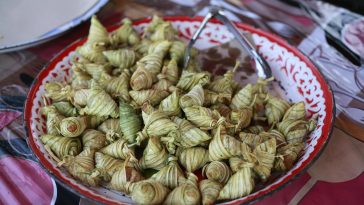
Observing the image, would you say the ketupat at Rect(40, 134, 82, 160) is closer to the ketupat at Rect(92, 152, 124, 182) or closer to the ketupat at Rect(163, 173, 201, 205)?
the ketupat at Rect(92, 152, 124, 182)

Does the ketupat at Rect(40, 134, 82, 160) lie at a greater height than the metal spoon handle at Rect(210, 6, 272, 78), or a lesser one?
lesser

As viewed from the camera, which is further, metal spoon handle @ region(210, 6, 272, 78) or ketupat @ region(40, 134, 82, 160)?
metal spoon handle @ region(210, 6, 272, 78)

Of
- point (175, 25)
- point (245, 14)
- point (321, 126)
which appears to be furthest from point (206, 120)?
point (245, 14)

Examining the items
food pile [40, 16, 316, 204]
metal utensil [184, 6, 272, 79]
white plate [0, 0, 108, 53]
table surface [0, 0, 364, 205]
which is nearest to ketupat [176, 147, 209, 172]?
food pile [40, 16, 316, 204]

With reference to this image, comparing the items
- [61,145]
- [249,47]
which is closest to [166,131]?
[61,145]

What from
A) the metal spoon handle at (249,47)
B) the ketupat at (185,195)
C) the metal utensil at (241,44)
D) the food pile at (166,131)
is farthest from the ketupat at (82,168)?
the metal spoon handle at (249,47)

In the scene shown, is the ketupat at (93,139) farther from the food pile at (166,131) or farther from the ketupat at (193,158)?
the ketupat at (193,158)

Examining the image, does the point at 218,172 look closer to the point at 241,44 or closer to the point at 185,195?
the point at 185,195
